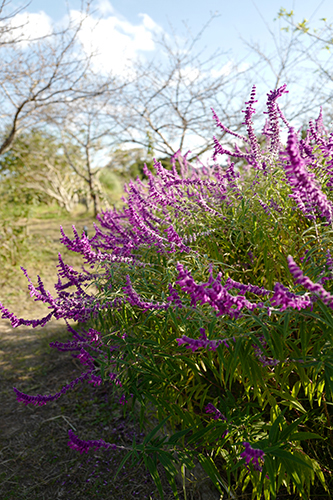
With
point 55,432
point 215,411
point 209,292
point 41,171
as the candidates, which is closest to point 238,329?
point 209,292

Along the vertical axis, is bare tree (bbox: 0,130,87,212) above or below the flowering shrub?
above

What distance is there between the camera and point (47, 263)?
318 inches

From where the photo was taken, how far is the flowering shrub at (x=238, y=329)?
4.01ft

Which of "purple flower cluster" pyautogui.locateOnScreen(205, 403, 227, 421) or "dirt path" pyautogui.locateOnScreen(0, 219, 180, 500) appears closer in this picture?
"purple flower cluster" pyautogui.locateOnScreen(205, 403, 227, 421)

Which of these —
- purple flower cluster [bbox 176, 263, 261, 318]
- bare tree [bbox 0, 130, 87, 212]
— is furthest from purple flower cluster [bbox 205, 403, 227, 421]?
bare tree [bbox 0, 130, 87, 212]

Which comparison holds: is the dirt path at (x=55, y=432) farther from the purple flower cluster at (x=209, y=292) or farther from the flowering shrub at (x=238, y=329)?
the purple flower cluster at (x=209, y=292)

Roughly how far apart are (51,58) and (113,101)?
2771 millimetres

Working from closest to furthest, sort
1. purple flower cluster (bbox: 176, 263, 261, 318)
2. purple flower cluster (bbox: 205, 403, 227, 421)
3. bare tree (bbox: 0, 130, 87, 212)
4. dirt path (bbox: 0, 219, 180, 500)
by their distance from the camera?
purple flower cluster (bbox: 176, 263, 261, 318) < purple flower cluster (bbox: 205, 403, 227, 421) < dirt path (bbox: 0, 219, 180, 500) < bare tree (bbox: 0, 130, 87, 212)

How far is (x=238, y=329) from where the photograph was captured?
1259 mm

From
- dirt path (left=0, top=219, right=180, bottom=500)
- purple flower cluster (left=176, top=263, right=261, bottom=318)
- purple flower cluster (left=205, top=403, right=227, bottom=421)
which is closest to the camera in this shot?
purple flower cluster (left=176, top=263, right=261, bottom=318)

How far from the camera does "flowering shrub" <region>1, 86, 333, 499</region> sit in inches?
48.1

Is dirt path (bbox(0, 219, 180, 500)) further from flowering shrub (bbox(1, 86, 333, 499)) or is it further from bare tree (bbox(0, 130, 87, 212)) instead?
bare tree (bbox(0, 130, 87, 212))

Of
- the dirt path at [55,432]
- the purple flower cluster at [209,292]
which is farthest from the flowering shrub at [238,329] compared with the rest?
the dirt path at [55,432]

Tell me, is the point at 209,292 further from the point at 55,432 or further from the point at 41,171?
the point at 41,171
